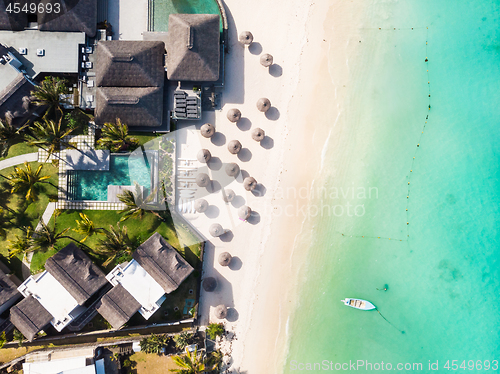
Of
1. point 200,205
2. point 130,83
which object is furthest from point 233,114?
point 130,83

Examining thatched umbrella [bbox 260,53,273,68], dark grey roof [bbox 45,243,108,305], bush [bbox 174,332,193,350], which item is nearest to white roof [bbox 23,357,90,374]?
dark grey roof [bbox 45,243,108,305]

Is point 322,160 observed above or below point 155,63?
below

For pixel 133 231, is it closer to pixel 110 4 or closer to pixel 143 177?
pixel 143 177

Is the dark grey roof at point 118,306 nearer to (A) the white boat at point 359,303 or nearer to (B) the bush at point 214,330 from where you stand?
(B) the bush at point 214,330

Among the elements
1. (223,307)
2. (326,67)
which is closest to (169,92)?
(326,67)

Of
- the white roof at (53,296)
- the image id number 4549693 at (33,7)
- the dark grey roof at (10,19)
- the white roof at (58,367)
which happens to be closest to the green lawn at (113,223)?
the white roof at (53,296)

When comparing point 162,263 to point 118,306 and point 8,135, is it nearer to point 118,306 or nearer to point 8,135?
point 118,306
